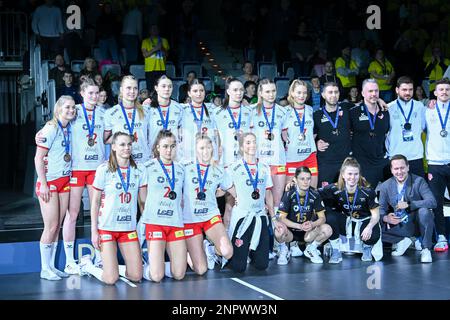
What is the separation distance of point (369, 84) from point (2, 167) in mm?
6827

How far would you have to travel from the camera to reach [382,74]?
12539 millimetres

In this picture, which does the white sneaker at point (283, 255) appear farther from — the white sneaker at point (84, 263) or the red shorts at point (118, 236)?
the white sneaker at point (84, 263)

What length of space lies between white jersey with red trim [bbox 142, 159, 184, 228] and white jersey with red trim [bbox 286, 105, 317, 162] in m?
1.52

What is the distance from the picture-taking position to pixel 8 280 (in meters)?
7.09

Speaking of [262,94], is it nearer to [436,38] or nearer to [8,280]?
[8,280]

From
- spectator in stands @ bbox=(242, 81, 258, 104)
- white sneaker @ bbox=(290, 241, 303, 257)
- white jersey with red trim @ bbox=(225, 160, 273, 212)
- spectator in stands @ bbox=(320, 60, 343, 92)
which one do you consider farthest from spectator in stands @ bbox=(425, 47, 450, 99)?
white jersey with red trim @ bbox=(225, 160, 273, 212)

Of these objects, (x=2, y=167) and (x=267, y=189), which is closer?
(x=267, y=189)

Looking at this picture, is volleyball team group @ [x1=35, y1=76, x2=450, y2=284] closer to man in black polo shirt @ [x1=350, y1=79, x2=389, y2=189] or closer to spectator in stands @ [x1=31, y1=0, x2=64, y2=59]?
man in black polo shirt @ [x1=350, y1=79, x2=389, y2=189]

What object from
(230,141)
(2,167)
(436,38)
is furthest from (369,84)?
(2,167)

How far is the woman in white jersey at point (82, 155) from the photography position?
24.1ft

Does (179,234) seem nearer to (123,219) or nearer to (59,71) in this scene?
(123,219)

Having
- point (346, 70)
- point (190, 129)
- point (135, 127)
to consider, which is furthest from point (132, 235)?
point (346, 70)

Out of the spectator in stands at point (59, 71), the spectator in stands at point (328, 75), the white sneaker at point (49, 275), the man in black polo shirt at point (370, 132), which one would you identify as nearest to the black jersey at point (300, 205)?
the man in black polo shirt at point (370, 132)
